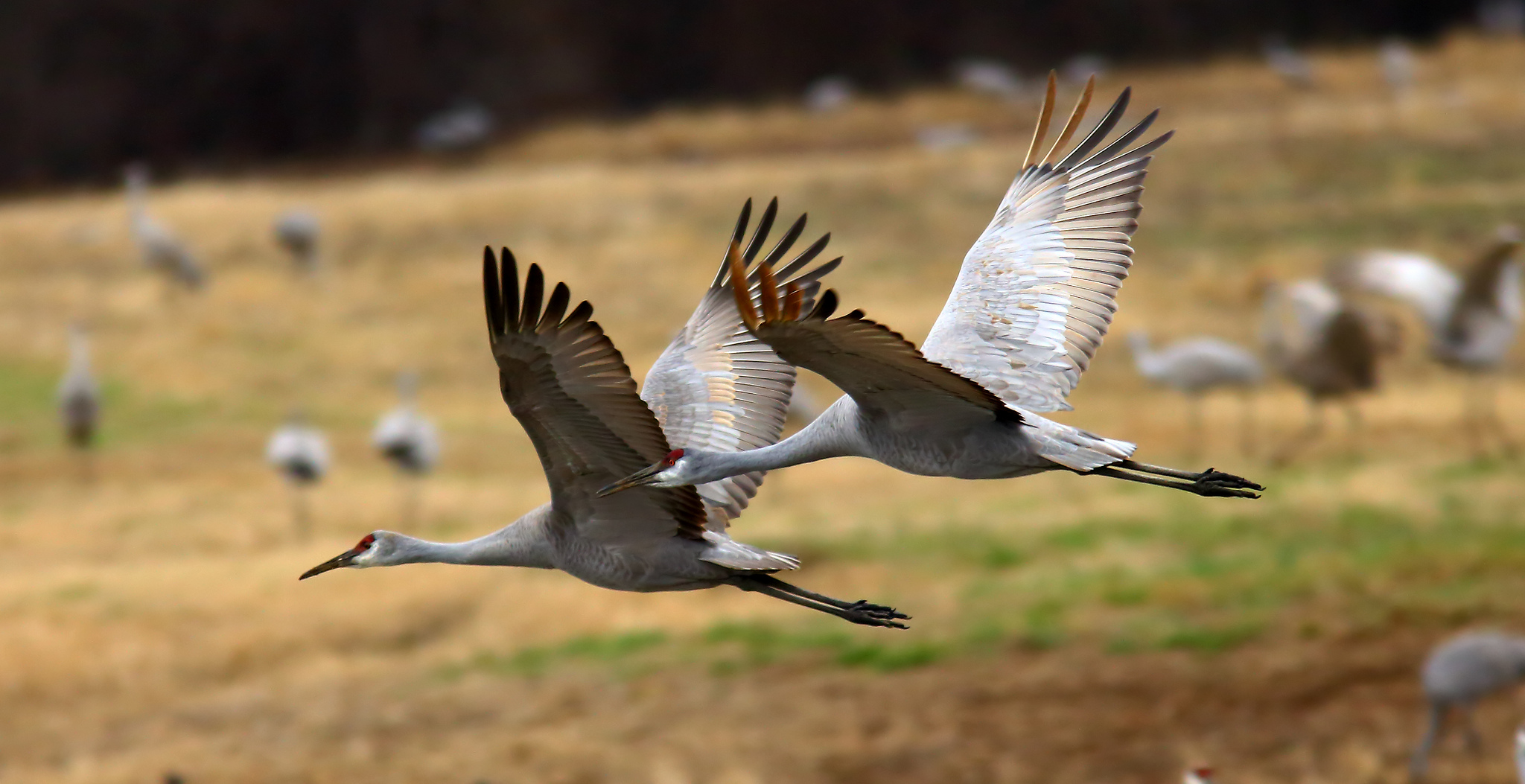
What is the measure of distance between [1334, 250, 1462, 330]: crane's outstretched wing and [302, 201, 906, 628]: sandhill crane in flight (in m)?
8.25

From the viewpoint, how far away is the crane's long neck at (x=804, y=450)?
470 centimetres

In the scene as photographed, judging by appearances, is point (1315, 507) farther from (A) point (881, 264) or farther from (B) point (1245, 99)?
(B) point (1245, 99)

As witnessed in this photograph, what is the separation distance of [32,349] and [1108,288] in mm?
19829

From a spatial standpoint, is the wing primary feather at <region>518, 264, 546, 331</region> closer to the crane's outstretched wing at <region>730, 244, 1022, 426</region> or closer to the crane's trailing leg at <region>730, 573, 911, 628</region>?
the crane's outstretched wing at <region>730, 244, 1022, 426</region>

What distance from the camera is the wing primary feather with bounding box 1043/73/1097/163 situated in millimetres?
4863

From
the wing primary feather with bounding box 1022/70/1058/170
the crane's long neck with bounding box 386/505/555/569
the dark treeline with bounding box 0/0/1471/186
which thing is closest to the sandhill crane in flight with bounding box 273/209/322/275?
the dark treeline with bounding box 0/0/1471/186

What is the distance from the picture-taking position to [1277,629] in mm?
10133

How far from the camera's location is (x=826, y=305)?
376cm

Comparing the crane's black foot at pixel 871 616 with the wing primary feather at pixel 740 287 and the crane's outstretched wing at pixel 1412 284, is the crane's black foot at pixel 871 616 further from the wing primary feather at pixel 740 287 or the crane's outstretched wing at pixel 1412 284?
the crane's outstretched wing at pixel 1412 284

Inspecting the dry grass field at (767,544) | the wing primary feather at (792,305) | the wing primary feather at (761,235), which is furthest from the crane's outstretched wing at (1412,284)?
the wing primary feather at (792,305)

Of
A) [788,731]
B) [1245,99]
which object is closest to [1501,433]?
[788,731]

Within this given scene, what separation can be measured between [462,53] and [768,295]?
91.9 ft

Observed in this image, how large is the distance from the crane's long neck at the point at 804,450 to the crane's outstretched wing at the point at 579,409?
0.16 meters

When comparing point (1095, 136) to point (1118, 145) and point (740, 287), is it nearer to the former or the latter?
point (1118, 145)
